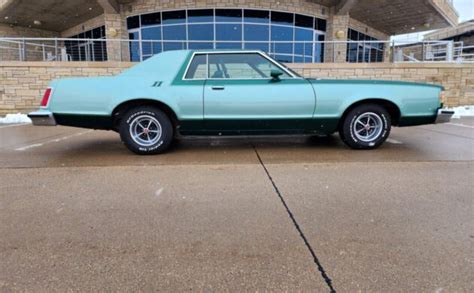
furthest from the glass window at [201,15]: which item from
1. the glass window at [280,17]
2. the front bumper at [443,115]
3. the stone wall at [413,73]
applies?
the front bumper at [443,115]

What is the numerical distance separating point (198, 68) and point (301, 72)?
306 inches

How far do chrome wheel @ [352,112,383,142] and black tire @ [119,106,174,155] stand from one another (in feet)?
9.67

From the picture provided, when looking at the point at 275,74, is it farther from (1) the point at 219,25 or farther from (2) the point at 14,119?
(1) the point at 219,25

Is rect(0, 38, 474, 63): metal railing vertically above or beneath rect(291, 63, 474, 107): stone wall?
above

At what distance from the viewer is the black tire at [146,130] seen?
5406 millimetres

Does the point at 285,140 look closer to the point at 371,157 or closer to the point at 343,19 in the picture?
Result: the point at 371,157

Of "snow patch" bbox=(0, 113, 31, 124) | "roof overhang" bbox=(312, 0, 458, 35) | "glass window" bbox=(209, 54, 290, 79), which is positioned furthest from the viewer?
"roof overhang" bbox=(312, 0, 458, 35)

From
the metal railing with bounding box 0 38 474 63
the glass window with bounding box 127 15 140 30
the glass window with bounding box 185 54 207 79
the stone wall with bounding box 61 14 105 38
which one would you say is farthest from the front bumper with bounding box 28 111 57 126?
the stone wall with bounding box 61 14 105 38

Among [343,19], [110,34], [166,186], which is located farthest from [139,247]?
[343,19]

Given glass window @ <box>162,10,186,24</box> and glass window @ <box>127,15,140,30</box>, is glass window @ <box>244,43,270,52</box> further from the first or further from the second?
glass window @ <box>127,15,140,30</box>

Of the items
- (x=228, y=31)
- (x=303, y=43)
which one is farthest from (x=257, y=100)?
(x=228, y=31)

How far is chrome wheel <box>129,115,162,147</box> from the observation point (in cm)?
543

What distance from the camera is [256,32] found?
1747 centimetres

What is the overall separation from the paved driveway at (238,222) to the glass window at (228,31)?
13.0m
